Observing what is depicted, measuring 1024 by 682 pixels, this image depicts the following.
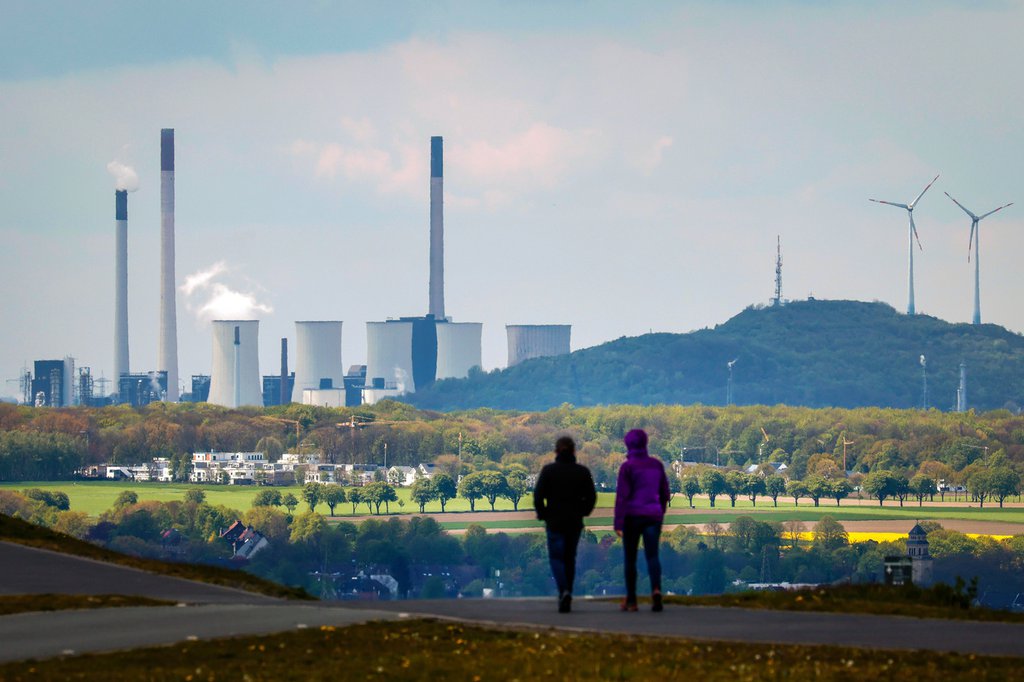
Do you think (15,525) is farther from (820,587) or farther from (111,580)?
(820,587)

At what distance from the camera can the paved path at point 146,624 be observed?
82.4ft

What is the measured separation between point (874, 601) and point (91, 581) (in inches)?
500

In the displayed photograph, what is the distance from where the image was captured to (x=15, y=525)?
141ft

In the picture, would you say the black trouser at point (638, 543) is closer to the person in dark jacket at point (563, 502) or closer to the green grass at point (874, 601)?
the person in dark jacket at point (563, 502)

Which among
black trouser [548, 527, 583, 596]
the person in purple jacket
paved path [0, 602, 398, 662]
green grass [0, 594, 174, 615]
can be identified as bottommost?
paved path [0, 602, 398, 662]

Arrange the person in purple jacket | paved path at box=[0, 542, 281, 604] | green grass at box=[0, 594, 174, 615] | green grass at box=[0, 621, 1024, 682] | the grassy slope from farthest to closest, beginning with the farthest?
the grassy slope → paved path at box=[0, 542, 281, 604] → green grass at box=[0, 594, 174, 615] → the person in purple jacket → green grass at box=[0, 621, 1024, 682]

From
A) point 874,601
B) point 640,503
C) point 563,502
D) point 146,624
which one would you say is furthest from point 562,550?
point 146,624

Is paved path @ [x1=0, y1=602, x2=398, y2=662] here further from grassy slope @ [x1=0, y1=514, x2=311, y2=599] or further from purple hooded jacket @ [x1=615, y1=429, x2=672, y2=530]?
grassy slope @ [x1=0, y1=514, x2=311, y2=599]

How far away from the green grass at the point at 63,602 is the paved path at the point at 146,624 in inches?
21.4

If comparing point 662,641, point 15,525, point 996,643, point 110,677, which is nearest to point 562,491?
point 662,641

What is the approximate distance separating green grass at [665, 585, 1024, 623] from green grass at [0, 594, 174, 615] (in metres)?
8.20

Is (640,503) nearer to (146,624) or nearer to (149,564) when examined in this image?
(146,624)

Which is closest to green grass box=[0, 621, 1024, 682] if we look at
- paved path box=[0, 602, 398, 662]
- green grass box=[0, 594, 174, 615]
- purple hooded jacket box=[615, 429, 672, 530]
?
paved path box=[0, 602, 398, 662]

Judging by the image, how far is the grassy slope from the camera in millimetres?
34500
